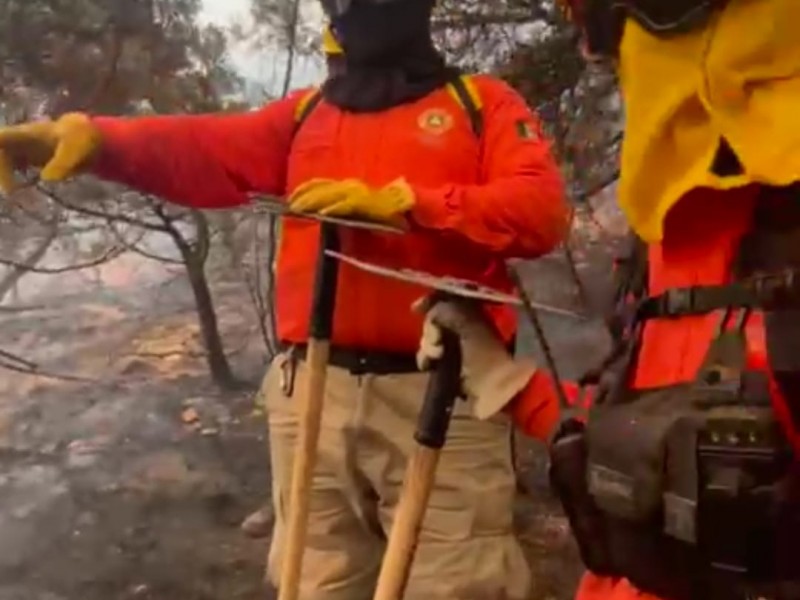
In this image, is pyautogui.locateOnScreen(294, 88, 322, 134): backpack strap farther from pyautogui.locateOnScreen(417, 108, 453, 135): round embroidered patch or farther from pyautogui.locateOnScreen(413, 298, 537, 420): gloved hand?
pyautogui.locateOnScreen(413, 298, 537, 420): gloved hand

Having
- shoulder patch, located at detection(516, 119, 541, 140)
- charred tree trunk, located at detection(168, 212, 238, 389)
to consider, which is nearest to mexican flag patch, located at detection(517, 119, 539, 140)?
shoulder patch, located at detection(516, 119, 541, 140)

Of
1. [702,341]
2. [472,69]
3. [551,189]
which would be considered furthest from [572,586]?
[702,341]

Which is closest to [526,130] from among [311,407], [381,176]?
[381,176]

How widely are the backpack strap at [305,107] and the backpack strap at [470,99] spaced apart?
0.51ft

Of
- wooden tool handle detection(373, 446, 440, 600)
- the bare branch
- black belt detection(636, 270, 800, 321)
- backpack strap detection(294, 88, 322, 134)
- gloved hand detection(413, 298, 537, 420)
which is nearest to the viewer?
black belt detection(636, 270, 800, 321)

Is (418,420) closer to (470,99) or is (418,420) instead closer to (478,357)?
(478,357)

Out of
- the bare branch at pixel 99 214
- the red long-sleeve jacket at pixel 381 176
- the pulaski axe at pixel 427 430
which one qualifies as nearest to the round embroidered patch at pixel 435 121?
the red long-sleeve jacket at pixel 381 176

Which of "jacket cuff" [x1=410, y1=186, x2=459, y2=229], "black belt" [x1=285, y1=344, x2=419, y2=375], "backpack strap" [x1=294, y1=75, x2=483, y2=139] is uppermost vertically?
"backpack strap" [x1=294, y1=75, x2=483, y2=139]

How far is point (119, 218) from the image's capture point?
243cm

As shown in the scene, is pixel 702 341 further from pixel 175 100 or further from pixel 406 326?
pixel 175 100

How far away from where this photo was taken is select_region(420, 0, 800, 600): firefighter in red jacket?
798 millimetres

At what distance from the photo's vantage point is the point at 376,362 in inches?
56.8

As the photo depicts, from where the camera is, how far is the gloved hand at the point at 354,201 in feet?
4.12

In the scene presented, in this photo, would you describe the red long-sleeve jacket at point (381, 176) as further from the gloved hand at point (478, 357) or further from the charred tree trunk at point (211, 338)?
the charred tree trunk at point (211, 338)
